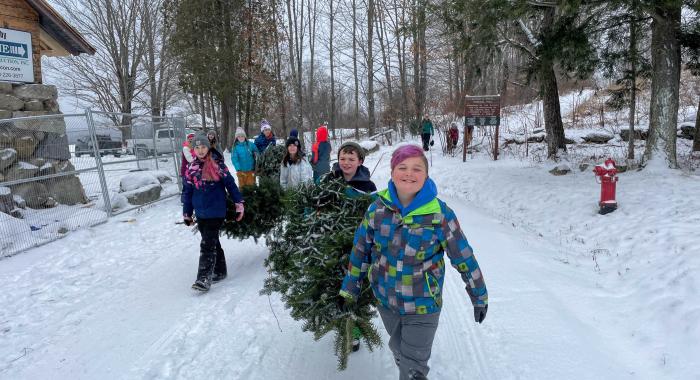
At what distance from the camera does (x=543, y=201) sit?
855 centimetres

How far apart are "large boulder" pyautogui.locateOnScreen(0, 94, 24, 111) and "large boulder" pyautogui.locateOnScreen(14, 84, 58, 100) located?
0.49 feet

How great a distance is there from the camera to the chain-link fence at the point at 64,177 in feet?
22.8

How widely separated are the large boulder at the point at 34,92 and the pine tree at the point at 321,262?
8.48m

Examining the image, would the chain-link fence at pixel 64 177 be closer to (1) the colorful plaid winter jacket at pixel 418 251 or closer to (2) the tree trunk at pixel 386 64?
(1) the colorful plaid winter jacket at pixel 418 251

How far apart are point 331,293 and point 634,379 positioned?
7.77 feet

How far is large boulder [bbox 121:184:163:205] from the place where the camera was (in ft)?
31.2

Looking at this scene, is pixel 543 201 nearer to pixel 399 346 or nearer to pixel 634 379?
pixel 634 379

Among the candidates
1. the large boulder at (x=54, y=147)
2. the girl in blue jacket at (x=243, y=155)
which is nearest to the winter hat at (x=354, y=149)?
the girl in blue jacket at (x=243, y=155)

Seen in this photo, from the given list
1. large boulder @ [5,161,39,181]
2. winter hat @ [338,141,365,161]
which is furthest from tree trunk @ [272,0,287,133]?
winter hat @ [338,141,365,161]

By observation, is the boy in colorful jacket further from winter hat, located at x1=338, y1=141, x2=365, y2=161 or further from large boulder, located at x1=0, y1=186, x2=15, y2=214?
large boulder, located at x1=0, y1=186, x2=15, y2=214

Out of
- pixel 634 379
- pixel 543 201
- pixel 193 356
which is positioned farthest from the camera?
pixel 543 201

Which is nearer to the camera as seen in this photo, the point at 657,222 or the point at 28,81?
the point at 657,222

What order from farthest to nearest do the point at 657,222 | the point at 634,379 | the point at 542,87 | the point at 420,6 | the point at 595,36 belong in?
1. the point at 542,87
2. the point at 420,6
3. the point at 595,36
4. the point at 657,222
5. the point at 634,379

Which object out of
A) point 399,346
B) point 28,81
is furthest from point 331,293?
point 28,81
